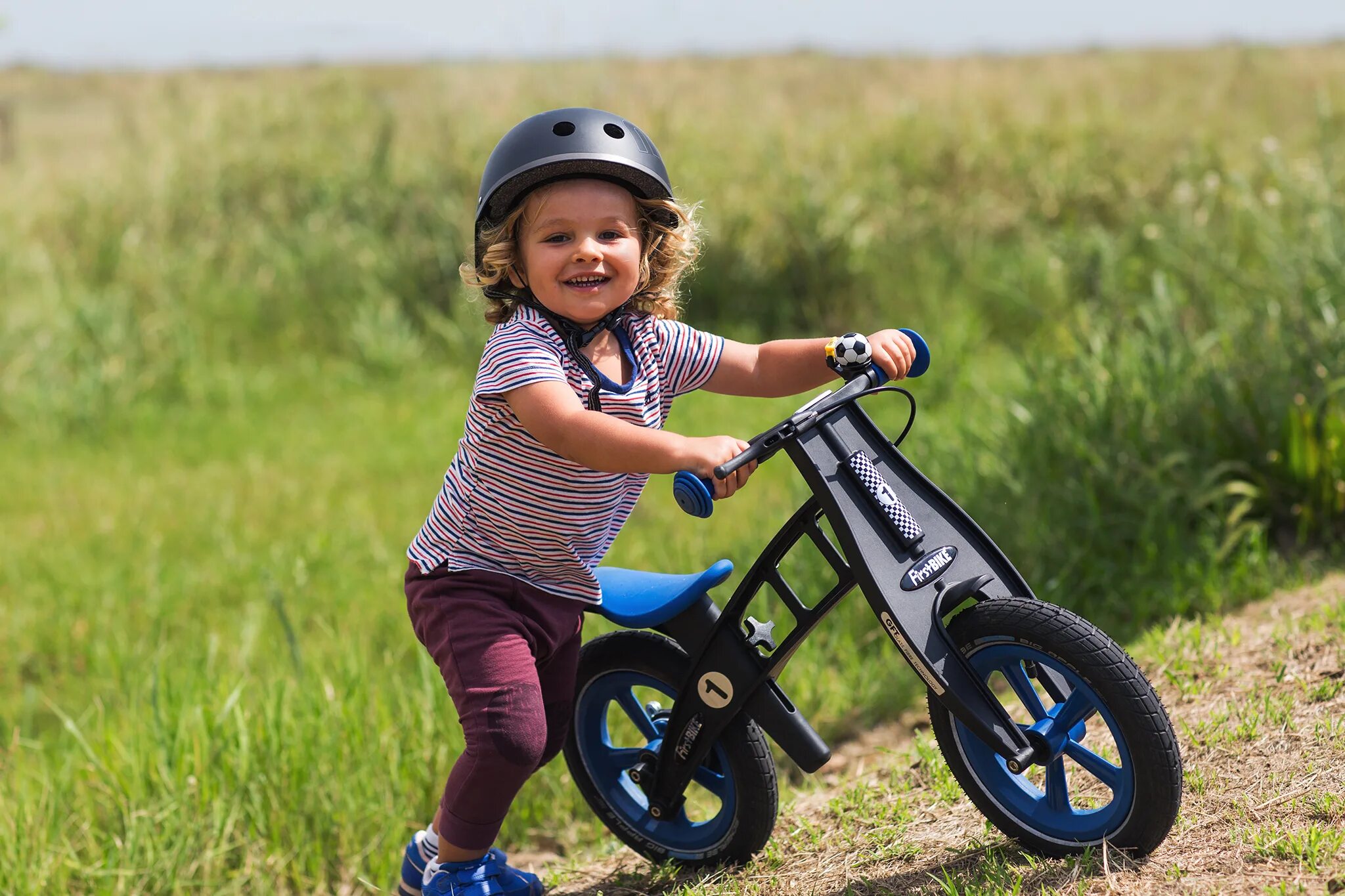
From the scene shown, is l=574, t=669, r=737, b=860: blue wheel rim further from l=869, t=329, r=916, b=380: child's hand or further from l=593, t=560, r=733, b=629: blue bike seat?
l=869, t=329, r=916, b=380: child's hand

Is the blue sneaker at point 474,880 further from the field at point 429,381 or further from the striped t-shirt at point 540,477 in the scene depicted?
the field at point 429,381

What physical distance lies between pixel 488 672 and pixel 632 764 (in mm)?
627

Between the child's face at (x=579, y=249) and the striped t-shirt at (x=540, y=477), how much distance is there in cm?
7

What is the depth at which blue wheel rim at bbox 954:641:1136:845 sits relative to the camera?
2217mm

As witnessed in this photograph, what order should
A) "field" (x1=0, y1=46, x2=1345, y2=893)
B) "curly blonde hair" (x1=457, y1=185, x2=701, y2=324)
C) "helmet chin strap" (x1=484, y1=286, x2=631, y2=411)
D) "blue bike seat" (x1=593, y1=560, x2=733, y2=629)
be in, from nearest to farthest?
"helmet chin strap" (x1=484, y1=286, x2=631, y2=411)
"curly blonde hair" (x1=457, y1=185, x2=701, y2=324)
"blue bike seat" (x1=593, y1=560, x2=733, y2=629)
"field" (x1=0, y1=46, x2=1345, y2=893)

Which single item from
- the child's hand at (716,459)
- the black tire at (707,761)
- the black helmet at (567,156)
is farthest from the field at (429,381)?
the child's hand at (716,459)

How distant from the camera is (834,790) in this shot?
131 inches

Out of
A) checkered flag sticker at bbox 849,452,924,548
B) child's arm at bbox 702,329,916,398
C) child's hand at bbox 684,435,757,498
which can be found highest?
child's arm at bbox 702,329,916,398

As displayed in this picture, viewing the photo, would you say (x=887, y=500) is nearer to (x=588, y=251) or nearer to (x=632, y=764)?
(x=588, y=251)

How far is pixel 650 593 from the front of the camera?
273 centimetres

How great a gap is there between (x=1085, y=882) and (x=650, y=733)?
1.06 meters

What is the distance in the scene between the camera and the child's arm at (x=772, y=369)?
8.54ft

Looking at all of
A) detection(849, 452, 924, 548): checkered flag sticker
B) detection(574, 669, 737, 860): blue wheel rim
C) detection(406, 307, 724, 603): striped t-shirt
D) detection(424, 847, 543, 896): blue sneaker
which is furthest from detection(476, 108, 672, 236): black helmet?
detection(424, 847, 543, 896): blue sneaker

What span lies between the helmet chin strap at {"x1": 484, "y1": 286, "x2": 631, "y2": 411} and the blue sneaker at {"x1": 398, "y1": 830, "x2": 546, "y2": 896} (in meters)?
1.03
